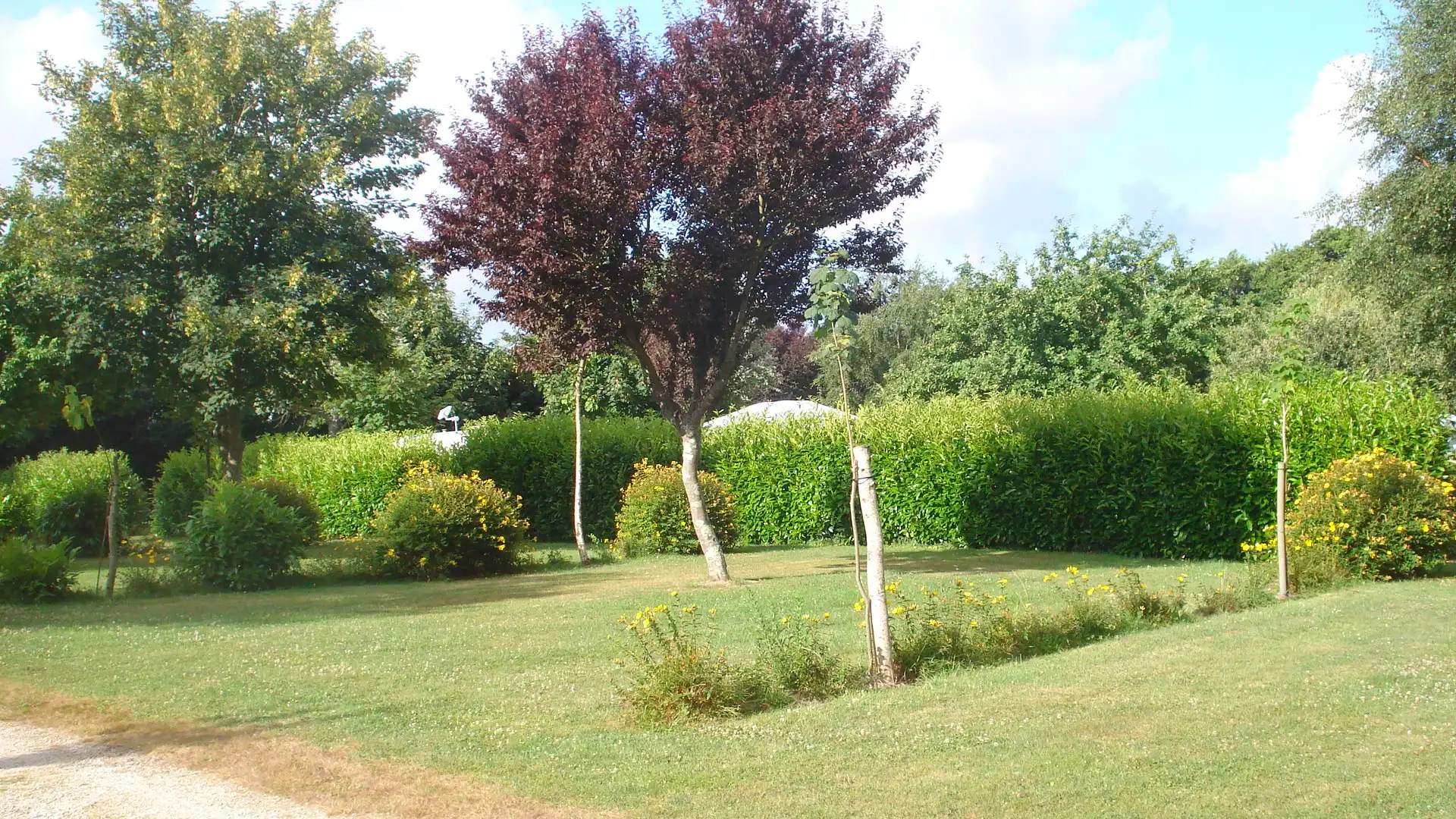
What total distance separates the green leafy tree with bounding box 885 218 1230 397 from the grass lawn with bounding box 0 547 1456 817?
20831mm

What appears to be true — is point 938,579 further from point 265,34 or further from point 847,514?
point 265,34

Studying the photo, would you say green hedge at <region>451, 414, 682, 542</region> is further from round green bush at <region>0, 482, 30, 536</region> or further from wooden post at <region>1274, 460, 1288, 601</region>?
wooden post at <region>1274, 460, 1288, 601</region>

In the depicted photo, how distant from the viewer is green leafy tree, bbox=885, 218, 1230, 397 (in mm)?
31219

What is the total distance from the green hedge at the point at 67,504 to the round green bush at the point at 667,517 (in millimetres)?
9348

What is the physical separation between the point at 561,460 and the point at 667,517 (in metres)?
4.48

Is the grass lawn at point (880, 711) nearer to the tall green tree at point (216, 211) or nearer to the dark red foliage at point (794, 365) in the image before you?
the tall green tree at point (216, 211)

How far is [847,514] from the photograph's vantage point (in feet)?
67.8

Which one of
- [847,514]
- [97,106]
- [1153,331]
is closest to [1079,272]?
[1153,331]

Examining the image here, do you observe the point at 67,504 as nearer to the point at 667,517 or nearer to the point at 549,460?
the point at 549,460

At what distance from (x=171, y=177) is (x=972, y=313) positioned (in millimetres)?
24068

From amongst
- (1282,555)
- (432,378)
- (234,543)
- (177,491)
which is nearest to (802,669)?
(1282,555)

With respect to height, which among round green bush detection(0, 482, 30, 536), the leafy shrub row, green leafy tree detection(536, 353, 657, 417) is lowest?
round green bush detection(0, 482, 30, 536)

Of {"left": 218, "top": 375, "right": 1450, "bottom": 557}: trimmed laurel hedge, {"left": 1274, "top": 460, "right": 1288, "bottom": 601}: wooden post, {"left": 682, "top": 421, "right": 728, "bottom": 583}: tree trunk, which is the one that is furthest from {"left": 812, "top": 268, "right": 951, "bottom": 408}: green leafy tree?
{"left": 1274, "top": 460, "right": 1288, "bottom": 601}: wooden post

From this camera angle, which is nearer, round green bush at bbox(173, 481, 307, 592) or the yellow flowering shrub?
the yellow flowering shrub
